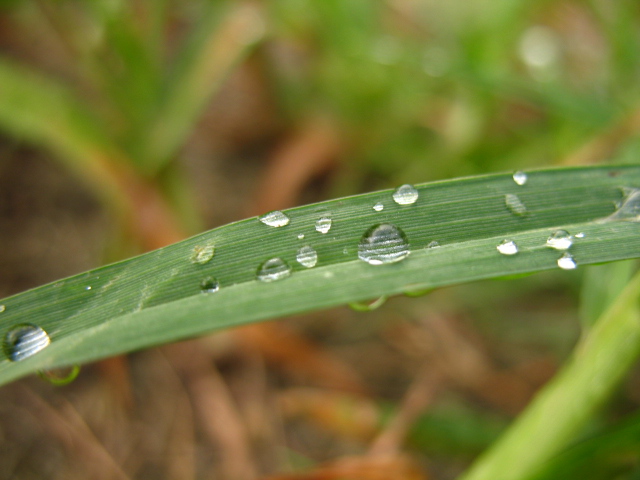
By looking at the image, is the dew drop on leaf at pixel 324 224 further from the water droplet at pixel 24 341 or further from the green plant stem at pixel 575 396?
the green plant stem at pixel 575 396

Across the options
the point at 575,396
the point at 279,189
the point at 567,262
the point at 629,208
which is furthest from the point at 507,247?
the point at 279,189

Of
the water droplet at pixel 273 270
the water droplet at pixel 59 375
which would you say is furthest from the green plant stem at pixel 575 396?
the water droplet at pixel 59 375

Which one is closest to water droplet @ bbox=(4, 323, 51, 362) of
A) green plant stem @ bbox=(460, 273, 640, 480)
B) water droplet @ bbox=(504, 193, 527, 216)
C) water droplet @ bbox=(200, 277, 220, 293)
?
water droplet @ bbox=(200, 277, 220, 293)

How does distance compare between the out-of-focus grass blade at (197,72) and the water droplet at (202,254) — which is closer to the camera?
the water droplet at (202,254)

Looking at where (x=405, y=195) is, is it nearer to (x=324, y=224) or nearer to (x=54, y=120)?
(x=324, y=224)

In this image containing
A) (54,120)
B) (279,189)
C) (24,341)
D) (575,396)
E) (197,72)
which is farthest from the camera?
(279,189)

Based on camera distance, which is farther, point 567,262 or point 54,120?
point 54,120

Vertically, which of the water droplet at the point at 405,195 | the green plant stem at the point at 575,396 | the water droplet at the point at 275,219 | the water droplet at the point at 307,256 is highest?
the water droplet at the point at 405,195

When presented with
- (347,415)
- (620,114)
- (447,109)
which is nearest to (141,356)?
(347,415)
